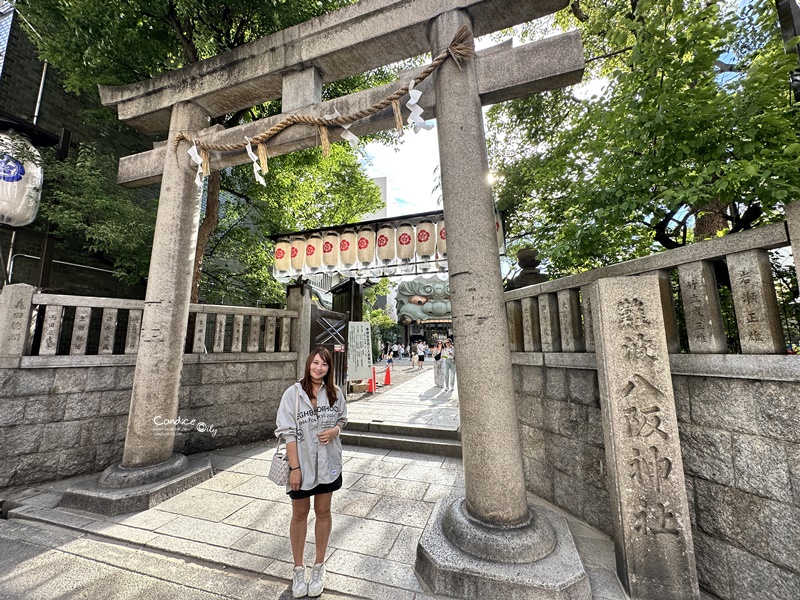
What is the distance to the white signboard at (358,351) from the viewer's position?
10.4 metres

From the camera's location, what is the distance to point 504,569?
2.76 meters

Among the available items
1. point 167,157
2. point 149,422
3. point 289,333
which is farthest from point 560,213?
point 149,422

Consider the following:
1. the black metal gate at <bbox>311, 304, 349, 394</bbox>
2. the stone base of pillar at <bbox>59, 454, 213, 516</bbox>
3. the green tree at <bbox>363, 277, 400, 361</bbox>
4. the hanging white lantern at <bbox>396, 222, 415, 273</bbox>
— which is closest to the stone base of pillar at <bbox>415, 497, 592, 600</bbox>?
the stone base of pillar at <bbox>59, 454, 213, 516</bbox>

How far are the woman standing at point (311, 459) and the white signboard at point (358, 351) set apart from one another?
7433 mm

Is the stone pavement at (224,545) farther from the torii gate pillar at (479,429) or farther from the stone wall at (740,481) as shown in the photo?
the stone wall at (740,481)

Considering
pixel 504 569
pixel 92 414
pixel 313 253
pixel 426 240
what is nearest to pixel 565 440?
pixel 504 569

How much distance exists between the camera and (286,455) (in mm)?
2783

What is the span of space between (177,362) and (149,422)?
891 millimetres

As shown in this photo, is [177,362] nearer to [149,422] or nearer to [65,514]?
[149,422]

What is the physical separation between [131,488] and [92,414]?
5.92 ft

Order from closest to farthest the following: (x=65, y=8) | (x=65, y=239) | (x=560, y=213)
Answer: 1. (x=65, y=8)
2. (x=560, y=213)
3. (x=65, y=239)

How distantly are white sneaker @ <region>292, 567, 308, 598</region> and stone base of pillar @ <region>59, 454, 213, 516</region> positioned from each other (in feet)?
9.19

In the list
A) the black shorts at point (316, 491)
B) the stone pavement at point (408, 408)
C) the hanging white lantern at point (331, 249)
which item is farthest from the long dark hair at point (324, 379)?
the hanging white lantern at point (331, 249)

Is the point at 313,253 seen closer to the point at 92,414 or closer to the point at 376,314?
the point at 92,414
